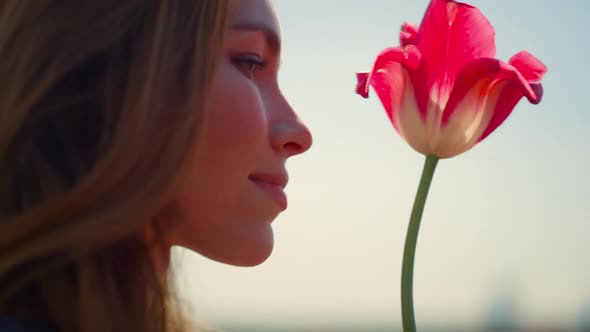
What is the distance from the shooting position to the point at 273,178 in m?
1.14

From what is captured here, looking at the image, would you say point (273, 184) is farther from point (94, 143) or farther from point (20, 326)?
point (20, 326)

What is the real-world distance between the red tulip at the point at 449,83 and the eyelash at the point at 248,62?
12cm

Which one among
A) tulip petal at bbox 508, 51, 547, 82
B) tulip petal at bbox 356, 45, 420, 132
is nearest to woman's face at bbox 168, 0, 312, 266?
tulip petal at bbox 356, 45, 420, 132

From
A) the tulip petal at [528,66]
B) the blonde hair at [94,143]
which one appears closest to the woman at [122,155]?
the blonde hair at [94,143]

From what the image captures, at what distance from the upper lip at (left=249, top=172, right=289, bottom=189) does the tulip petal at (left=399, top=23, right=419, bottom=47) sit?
0.57 feet

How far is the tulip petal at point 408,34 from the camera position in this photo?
3.59 feet

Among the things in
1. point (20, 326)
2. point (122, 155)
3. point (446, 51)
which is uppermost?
point (446, 51)

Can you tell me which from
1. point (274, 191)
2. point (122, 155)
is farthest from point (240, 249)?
point (122, 155)

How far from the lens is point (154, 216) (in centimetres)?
108

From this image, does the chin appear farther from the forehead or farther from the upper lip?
the forehead

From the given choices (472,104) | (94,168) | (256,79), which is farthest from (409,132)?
(94,168)

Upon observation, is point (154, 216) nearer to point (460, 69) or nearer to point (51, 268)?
point (51, 268)

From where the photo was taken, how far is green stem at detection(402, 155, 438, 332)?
3.10 feet

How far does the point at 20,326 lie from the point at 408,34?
1.45ft
